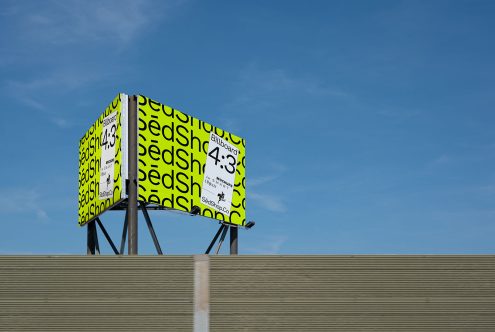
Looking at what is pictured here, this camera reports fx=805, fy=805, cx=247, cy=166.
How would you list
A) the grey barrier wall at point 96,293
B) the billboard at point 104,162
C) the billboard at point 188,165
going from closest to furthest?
the grey barrier wall at point 96,293
the billboard at point 104,162
the billboard at point 188,165

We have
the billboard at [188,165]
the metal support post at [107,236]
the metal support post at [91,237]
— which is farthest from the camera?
the metal support post at [91,237]

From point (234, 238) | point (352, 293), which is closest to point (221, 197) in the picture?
point (234, 238)

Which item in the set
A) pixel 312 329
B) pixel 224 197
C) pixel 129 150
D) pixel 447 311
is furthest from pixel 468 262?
pixel 224 197

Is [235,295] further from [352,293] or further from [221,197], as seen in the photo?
[221,197]

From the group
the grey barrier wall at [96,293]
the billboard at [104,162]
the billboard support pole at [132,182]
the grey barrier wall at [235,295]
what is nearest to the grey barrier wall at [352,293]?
the grey barrier wall at [235,295]

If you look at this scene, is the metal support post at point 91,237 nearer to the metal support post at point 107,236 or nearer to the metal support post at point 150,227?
the metal support post at point 107,236

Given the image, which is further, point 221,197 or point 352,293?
point 221,197

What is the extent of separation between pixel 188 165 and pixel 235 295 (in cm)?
1595

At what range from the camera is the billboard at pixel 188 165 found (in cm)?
3172

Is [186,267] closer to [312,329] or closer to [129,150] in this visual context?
[312,329]

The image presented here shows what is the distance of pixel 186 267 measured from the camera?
60.7ft

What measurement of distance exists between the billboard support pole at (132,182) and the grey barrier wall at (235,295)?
11.7 meters

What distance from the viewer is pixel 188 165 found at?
33.9 m

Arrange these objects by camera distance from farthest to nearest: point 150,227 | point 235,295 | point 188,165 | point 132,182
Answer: point 188,165, point 150,227, point 132,182, point 235,295
